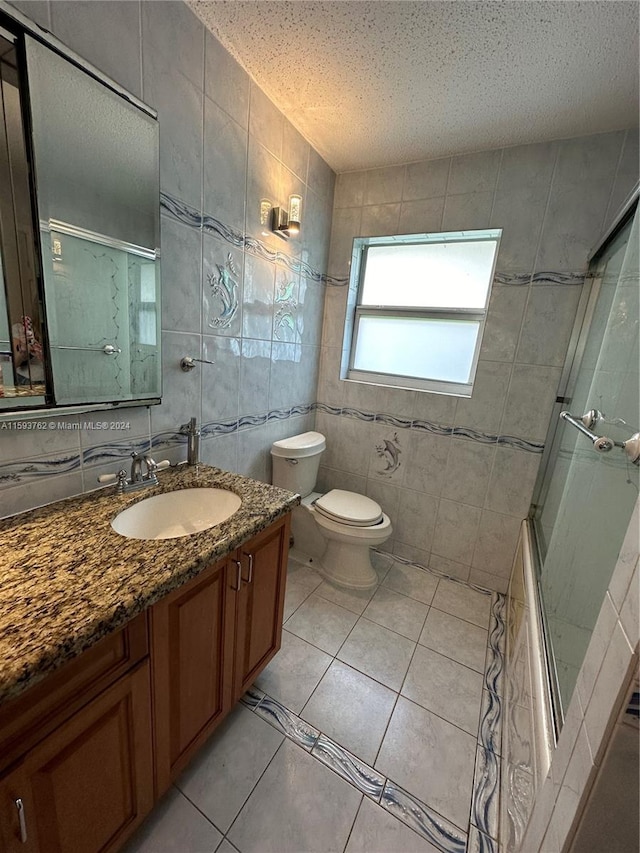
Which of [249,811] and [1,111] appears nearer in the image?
[1,111]

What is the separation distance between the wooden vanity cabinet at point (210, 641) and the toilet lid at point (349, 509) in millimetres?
668

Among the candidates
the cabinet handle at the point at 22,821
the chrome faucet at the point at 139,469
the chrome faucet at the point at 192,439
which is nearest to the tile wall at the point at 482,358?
the chrome faucet at the point at 192,439

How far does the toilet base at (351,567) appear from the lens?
195 cm

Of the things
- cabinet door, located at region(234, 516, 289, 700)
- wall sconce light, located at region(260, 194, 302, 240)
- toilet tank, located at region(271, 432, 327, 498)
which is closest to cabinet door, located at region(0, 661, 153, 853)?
cabinet door, located at region(234, 516, 289, 700)

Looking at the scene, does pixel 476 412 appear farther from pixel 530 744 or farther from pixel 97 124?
pixel 97 124

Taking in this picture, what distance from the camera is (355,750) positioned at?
1159mm

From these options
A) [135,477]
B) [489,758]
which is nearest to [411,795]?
[489,758]

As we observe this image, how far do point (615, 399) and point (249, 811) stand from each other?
65.2 inches

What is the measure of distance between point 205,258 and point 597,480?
1601 mm

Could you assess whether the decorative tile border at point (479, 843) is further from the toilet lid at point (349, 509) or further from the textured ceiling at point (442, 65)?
the textured ceiling at point (442, 65)

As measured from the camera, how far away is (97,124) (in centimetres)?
97

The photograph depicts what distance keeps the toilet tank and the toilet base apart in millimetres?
405

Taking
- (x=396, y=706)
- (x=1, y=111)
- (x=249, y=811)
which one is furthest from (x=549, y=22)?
(x=249, y=811)

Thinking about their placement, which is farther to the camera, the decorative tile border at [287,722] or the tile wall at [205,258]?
the decorative tile border at [287,722]
